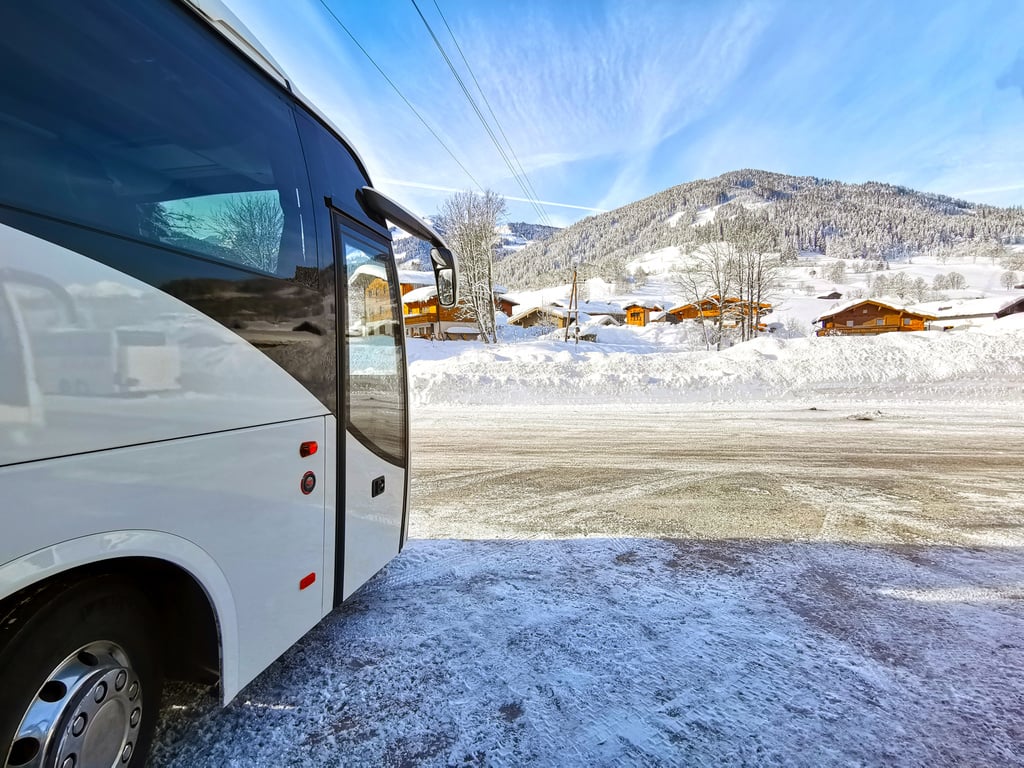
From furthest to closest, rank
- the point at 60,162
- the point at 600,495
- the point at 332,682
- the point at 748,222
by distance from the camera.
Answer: the point at 748,222 → the point at 600,495 → the point at 332,682 → the point at 60,162

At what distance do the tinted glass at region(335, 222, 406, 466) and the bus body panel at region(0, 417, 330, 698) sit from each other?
0.43 metres

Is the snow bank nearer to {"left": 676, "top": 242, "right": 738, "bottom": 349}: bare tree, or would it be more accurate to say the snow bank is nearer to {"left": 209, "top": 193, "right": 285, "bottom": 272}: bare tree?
{"left": 209, "top": 193, "right": 285, "bottom": 272}: bare tree

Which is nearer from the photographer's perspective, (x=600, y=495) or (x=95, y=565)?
(x=95, y=565)

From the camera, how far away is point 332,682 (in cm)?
262

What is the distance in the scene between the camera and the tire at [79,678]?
4.46ft

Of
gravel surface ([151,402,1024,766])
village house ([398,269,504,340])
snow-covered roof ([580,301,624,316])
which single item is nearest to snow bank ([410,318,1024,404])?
gravel surface ([151,402,1024,766])

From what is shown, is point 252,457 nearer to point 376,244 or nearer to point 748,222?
point 376,244

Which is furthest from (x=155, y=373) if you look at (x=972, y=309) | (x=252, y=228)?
(x=972, y=309)

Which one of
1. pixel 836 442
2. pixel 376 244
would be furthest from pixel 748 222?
pixel 376 244

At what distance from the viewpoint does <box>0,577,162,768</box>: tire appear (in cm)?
136

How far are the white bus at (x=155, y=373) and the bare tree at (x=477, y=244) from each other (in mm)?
29997

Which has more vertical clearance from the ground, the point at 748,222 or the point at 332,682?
the point at 748,222

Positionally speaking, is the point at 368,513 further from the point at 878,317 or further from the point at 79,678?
the point at 878,317

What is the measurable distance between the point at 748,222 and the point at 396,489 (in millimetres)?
40807
